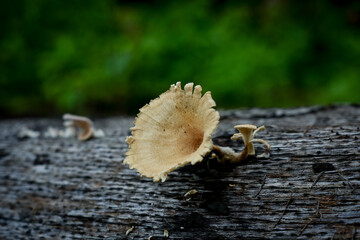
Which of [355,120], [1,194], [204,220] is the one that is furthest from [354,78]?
[1,194]

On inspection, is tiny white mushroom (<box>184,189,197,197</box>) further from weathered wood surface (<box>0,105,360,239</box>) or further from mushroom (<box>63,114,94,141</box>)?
mushroom (<box>63,114,94,141</box>)

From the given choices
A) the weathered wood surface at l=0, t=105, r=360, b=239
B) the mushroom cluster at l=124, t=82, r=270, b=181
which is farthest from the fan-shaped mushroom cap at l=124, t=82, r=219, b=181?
the weathered wood surface at l=0, t=105, r=360, b=239

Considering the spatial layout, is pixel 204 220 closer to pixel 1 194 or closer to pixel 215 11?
pixel 1 194

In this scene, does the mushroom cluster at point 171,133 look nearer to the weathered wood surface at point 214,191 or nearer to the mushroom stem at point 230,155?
the mushroom stem at point 230,155

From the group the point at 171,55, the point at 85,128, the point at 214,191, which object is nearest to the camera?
the point at 214,191

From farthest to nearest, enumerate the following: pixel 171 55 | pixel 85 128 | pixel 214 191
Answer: pixel 171 55
pixel 85 128
pixel 214 191

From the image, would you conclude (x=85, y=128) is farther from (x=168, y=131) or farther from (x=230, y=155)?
(x=230, y=155)

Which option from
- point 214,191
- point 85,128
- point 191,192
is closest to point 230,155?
point 214,191
